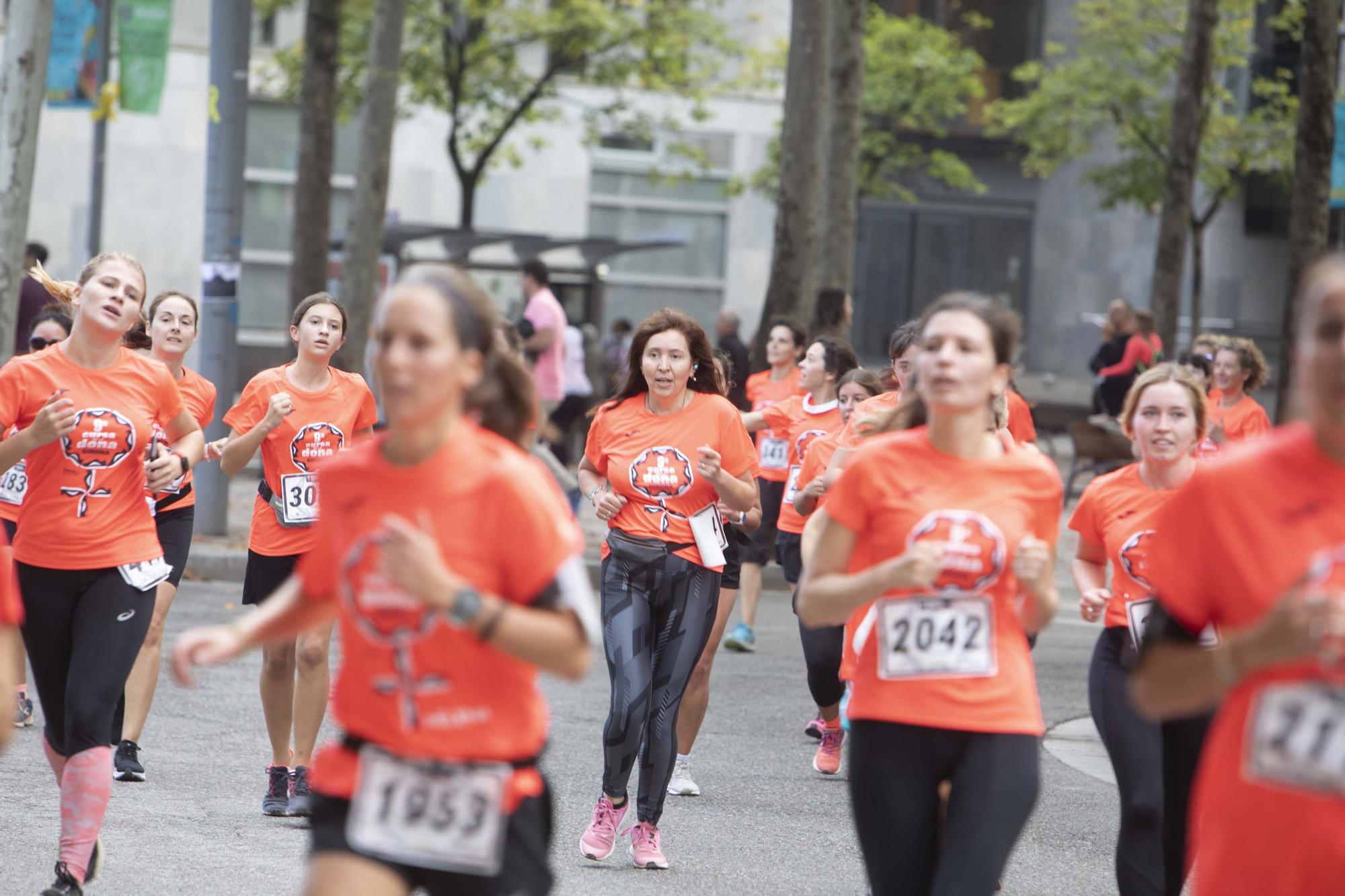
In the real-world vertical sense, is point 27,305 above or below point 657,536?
above

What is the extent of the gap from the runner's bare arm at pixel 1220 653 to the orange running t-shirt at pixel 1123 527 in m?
1.99

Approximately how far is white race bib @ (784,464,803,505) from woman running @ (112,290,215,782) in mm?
2754

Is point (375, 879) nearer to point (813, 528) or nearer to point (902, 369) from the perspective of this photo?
point (813, 528)

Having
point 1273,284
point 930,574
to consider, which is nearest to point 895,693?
point 930,574

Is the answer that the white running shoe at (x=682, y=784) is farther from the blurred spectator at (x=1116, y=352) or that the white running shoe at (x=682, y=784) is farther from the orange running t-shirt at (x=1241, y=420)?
the blurred spectator at (x=1116, y=352)

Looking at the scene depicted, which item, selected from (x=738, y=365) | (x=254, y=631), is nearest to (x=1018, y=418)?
(x=254, y=631)

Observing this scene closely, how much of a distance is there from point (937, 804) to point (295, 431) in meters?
3.75

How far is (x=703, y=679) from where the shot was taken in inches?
295

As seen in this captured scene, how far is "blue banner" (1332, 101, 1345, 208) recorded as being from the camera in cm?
1680

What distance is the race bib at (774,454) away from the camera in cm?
1090

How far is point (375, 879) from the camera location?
329 centimetres

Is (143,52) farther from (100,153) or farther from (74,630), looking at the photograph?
(74,630)

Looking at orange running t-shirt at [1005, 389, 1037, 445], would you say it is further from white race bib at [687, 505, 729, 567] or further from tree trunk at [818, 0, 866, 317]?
tree trunk at [818, 0, 866, 317]

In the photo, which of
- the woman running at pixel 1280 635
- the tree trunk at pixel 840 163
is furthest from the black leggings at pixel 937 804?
the tree trunk at pixel 840 163
